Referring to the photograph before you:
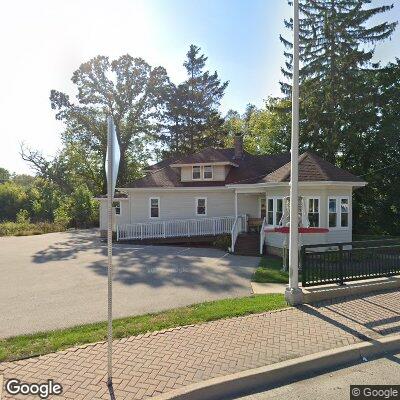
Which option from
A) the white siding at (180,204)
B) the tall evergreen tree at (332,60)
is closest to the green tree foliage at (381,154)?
the tall evergreen tree at (332,60)

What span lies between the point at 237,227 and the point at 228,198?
3.86 m

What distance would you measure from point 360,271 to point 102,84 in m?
31.1

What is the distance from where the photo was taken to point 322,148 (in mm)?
29156

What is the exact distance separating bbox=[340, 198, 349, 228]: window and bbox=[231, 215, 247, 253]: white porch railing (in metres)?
5.52

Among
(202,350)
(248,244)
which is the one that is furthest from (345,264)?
(248,244)

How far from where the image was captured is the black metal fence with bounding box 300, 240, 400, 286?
8680 mm

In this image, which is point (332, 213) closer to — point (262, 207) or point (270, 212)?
point (270, 212)

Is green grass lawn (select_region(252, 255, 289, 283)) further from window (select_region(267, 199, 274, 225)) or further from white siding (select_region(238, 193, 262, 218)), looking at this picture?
white siding (select_region(238, 193, 262, 218))

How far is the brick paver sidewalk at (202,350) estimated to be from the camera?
15.4 feet

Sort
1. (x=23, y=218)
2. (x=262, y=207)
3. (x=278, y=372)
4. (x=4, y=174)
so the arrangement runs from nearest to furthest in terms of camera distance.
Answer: (x=278, y=372) < (x=262, y=207) < (x=23, y=218) < (x=4, y=174)

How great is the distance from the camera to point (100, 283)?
Result: 11.2 metres

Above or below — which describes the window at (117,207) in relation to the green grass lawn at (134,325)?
above

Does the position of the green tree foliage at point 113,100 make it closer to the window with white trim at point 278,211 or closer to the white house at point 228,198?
the white house at point 228,198

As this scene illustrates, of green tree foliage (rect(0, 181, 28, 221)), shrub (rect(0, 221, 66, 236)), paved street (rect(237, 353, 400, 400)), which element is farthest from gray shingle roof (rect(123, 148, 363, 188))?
green tree foliage (rect(0, 181, 28, 221))
